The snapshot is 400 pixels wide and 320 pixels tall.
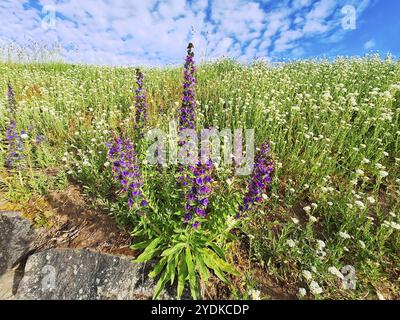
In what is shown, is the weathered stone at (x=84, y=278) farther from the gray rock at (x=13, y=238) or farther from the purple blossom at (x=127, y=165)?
the purple blossom at (x=127, y=165)

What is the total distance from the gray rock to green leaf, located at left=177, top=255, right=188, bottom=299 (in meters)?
2.45

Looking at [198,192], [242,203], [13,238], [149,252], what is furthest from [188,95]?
[13,238]

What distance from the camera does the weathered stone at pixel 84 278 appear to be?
129 inches

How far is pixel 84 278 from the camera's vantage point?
3.41 meters

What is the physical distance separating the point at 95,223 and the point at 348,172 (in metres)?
5.07

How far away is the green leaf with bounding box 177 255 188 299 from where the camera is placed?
3.05 metres

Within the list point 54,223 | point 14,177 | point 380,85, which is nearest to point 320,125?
point 380,85

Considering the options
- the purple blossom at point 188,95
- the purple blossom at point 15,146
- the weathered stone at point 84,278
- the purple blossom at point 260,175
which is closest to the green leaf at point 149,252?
the weathered stone at point 84,278

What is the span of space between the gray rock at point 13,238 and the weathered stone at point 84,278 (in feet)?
1.10

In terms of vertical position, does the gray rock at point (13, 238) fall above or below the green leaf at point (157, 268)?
below

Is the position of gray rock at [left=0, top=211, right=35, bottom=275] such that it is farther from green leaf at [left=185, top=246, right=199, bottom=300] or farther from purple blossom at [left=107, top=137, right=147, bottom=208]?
green leaf at [left=185, top=246, right=199, bottom=300]

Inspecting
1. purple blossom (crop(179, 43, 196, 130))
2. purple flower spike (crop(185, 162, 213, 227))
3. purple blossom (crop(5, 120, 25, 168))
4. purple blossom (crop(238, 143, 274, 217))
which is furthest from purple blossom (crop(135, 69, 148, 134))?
purple blossom (crop(238, 143, 274, 217))

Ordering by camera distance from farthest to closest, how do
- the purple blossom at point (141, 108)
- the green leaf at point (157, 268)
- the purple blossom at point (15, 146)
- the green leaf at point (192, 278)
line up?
the purple blossom at point (15, 146), the purple blossom at point (141, 108), the green leaf at point (157, 268), the green leaf at point (192, 278)

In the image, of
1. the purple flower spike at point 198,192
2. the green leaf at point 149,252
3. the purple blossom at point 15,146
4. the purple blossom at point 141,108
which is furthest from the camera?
the purple blossom at point 15,146
